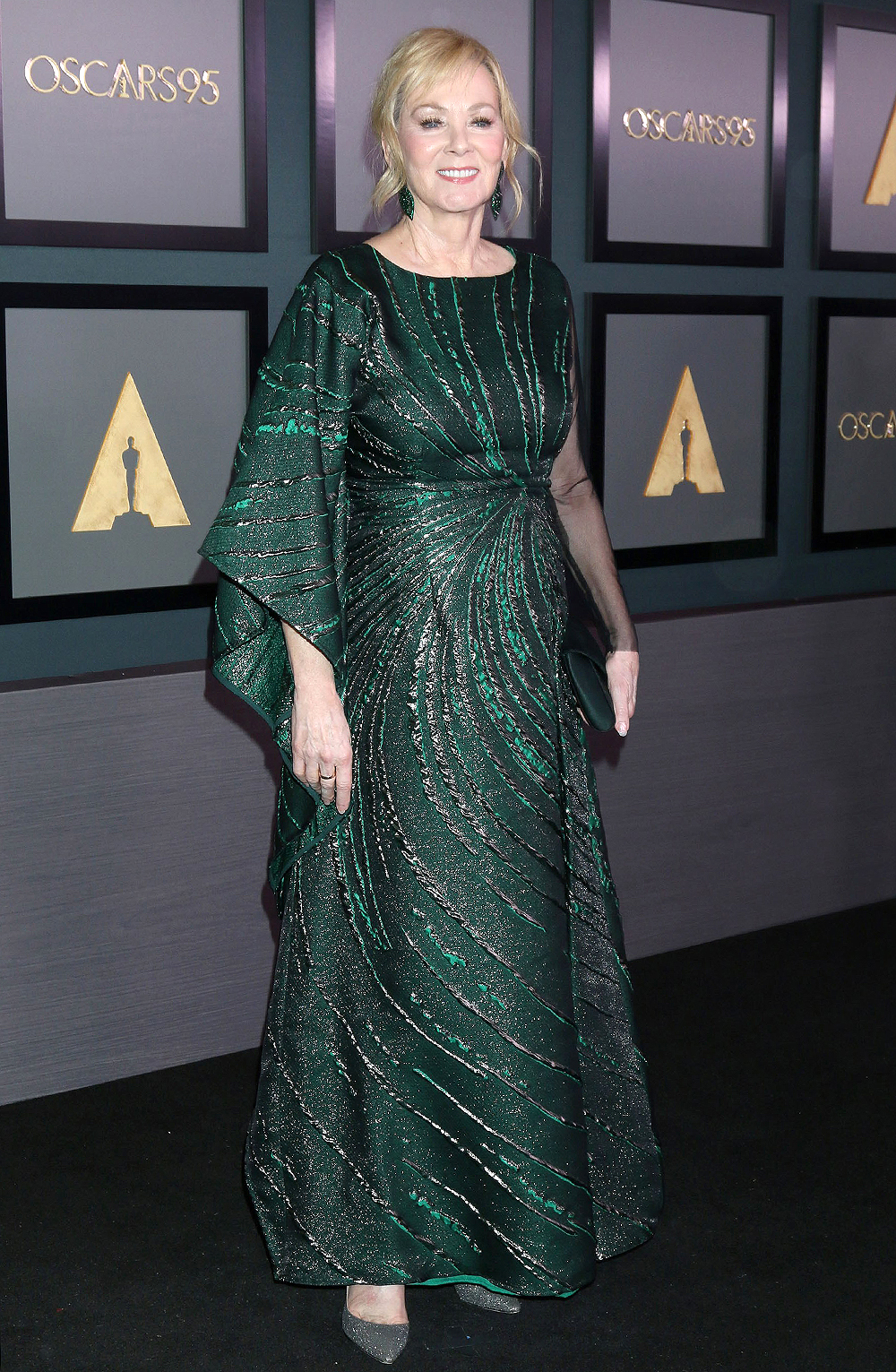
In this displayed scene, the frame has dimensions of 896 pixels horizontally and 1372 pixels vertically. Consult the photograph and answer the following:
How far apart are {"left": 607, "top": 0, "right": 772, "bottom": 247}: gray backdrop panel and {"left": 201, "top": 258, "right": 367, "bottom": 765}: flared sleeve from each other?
4.78ft

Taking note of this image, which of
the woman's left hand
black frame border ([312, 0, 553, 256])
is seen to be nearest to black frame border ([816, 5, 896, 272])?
black frame border ([312, 0, 553, 256])

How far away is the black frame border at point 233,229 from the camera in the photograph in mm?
2383

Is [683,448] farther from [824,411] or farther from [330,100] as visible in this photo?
[330,100]

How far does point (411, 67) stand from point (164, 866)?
141 cm

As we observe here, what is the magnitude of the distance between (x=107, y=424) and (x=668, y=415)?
4.12 feet

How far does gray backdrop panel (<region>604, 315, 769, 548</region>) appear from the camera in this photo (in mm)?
3105

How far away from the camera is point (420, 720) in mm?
1811

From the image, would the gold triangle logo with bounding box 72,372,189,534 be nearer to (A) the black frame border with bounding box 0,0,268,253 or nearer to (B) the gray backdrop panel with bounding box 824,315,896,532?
(A) the black frame border with bounding box 0,0,268,253

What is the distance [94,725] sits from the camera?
2.48m

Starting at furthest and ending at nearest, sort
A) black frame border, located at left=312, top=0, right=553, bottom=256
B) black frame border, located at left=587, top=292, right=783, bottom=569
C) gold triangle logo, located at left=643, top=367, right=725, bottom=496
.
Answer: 1. gold triangle logo, located at left=643, top=367, right=725, bottom=496
2. black frame border, located at left=587, top=292, right=783, bottom=569
3. black frame border, located at left=312, top=0, right=553, bottom=256

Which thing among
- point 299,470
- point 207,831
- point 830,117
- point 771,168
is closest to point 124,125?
point 299,470

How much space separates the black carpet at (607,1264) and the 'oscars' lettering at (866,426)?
1.34 meters

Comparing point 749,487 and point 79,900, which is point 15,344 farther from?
point 749,487

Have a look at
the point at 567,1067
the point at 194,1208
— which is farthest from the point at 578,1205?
the point at 194,1208
